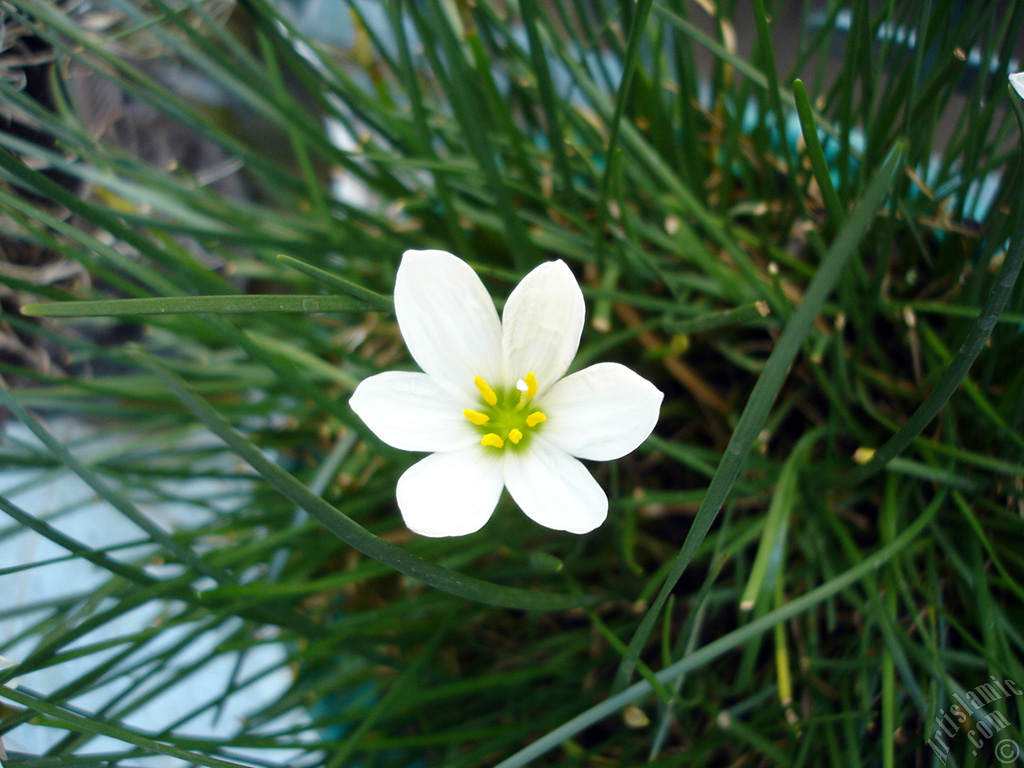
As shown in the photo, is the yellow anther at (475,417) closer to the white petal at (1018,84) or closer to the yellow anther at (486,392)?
the yellow anther at (486,392)

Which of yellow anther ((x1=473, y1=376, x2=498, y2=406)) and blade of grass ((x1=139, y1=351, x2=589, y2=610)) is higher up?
yellow anther ((x1=473, y1=376, x2=498, y2=406))

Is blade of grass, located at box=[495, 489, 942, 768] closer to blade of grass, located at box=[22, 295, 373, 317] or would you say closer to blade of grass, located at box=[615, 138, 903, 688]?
blade of grass, located at box=[615, 138, 903, 688]

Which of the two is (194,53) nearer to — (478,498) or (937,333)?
(478,498)

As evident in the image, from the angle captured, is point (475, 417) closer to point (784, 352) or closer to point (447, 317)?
point (447, 317)

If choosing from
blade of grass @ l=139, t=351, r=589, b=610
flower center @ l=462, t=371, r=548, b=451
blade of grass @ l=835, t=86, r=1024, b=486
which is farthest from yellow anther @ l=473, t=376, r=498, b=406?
blade of grass @ l=835, t=86, r=1024, b=486

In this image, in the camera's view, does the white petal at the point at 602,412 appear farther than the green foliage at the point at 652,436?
No

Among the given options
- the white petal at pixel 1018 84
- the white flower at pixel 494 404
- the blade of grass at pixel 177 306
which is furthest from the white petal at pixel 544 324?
the white petal at pixel 1018 84
